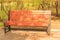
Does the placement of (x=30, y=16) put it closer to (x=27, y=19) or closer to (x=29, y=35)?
(x=27, y=19)

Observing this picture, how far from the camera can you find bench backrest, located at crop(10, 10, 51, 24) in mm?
7254

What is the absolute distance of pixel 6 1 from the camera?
33.1ft

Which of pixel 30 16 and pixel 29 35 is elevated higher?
pixel 30 16

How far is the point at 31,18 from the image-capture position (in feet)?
24.2

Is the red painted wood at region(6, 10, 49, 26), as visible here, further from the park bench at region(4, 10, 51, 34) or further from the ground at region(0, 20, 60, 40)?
the ground at region(0, 20, 60, 40)

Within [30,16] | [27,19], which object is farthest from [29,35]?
[30,16]

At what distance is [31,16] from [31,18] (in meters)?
0.08

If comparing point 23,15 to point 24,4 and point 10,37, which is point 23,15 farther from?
point 24,4

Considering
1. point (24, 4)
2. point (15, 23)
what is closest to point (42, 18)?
point (15, 23)

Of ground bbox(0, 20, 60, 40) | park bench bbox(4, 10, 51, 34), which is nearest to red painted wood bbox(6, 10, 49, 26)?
park bench bbox(4, 10, 51, 34)

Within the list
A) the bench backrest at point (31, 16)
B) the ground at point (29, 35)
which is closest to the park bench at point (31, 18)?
the bench backrest at point (31, 16)

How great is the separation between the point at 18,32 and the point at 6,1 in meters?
2.96

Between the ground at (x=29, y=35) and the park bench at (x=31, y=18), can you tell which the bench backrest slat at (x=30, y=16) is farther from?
the ground at (x=29, y=35)

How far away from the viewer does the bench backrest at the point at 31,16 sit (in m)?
7.25
